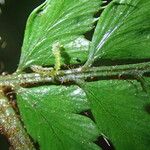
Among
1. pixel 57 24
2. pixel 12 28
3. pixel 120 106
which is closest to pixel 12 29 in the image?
pixel 12 28

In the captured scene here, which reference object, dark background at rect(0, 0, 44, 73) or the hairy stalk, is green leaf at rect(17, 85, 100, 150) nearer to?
the hairy stalk

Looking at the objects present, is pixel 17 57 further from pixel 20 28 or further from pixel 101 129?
pixel 101 129

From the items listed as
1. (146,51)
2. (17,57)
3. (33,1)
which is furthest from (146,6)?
(17,57)

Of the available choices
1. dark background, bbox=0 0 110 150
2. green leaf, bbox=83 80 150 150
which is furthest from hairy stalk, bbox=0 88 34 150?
green leaf, bbox=83 80 150 150

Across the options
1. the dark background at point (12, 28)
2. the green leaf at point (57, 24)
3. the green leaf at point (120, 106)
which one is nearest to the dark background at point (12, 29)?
the dark background at point (12, 28)

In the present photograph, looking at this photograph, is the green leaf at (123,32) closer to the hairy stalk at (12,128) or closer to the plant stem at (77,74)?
the plant stem at (77,74)

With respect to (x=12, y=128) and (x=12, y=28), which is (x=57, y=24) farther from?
(x=12, y=128)
